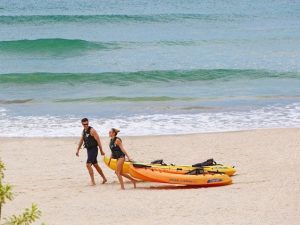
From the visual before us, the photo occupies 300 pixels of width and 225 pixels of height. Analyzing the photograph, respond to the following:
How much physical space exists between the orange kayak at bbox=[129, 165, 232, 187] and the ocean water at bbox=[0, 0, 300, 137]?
529 centimetres

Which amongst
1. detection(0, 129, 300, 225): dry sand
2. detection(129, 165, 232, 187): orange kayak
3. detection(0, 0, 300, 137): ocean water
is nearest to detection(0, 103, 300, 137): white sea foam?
detection(0, 0, 300, 137): ocean water

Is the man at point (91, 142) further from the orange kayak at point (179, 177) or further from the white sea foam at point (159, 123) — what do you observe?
the white sea foam at point (159, 123)

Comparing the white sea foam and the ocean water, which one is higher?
the ocean water

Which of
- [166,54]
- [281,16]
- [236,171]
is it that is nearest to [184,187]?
[236,171]

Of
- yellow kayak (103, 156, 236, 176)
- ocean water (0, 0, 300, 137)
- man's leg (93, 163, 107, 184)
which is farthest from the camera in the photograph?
ocean water (0, 0, 300, 137)

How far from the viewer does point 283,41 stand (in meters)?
39.3

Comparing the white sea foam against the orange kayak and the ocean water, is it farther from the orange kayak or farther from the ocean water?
the orange kayak

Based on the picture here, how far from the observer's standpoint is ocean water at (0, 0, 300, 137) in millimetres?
21573

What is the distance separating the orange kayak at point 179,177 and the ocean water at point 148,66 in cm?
529

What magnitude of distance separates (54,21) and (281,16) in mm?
14285

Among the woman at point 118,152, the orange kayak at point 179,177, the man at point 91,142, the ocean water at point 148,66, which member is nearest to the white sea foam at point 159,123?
the ocean water at point 148,66

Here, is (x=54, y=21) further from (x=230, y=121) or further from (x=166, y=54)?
(x=230, y=121)

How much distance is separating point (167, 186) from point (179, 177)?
43cm

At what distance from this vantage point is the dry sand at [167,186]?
12.2 metres
